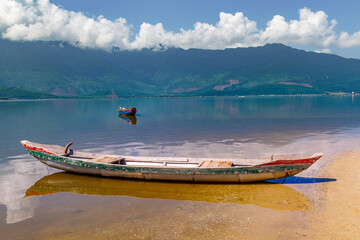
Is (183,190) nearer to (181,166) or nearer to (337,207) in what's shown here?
(181,166)

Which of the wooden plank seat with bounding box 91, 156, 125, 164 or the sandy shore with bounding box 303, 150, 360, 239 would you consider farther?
the wooden plank seat with bounding box 91, 156, 125, 164

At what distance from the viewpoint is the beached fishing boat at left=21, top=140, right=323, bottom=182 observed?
1548 cm

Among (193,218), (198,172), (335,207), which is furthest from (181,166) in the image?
(335,207)

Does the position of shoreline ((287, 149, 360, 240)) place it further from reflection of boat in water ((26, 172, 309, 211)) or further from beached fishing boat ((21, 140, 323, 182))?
beached fishing boat ((21, 140, 323, 182))

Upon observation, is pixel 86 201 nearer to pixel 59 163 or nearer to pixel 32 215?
pixel 32 215

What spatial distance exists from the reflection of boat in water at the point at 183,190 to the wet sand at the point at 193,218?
25 centimetres

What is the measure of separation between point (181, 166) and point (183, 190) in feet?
6.10

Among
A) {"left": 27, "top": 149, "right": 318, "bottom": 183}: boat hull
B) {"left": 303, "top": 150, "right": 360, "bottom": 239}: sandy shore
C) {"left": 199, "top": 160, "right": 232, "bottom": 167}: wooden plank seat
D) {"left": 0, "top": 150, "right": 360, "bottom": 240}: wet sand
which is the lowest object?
{"left": 0, "top": 150, "right": 360, "bottom": 240}: wet sand

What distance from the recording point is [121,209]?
1385 cm

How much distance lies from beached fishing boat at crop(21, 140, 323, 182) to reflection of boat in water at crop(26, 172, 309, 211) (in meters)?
0.48

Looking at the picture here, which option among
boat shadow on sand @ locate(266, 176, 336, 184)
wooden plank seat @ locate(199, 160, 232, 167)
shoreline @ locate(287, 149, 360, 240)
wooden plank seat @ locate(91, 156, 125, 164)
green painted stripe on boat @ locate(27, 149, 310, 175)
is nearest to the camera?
shoreline @ locate(287, 149, 360, 240)

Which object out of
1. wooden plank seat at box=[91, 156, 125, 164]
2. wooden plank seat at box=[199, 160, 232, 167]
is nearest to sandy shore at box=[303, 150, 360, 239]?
wooden plank seat at box=[199, 160, 232, 167]

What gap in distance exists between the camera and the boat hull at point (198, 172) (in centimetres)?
1548

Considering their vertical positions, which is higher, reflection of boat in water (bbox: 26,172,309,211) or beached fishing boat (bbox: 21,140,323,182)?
beached fishing boat (bbox: 21,140,323,182)
